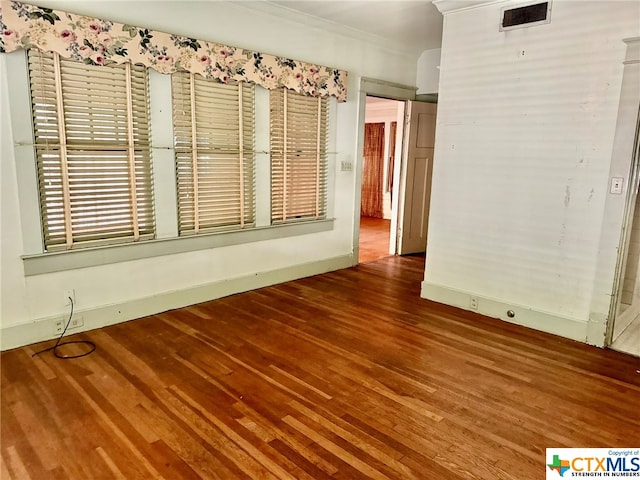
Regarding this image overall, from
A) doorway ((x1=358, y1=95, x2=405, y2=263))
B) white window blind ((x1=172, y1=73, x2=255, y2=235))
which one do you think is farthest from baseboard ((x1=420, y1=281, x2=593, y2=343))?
doorway ((x1=358, y1=95, x2=405, y2=263))

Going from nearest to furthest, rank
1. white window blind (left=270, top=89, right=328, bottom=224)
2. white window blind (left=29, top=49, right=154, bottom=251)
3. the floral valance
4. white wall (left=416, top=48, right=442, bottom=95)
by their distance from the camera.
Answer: the floral valance < white window blind (left=29, top=49, right=154, bottom=251) < white window blind (left=270, top=89, right=328, bottom=224) < white wall (left=416, top=48, right=442, bottom=95)

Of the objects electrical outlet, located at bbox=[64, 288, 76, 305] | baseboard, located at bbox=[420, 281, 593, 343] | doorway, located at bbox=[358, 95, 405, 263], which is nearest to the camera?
electrical outlet, located at bbox=[64, 288, 76, 305]

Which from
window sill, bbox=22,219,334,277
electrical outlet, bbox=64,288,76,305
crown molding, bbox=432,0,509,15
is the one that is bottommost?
electrical outlet, bbox=64,288,76,305

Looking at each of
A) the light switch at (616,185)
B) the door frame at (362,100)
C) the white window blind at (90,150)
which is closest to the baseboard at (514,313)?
the light switch at (616,185)

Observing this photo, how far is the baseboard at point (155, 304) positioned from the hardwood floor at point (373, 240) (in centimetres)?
97

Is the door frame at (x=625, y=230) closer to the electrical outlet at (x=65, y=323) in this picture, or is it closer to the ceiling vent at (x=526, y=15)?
the ceiling vent at (x=526, y=15)

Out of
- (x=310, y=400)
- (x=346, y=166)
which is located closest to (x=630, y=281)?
(x=346, y=166)

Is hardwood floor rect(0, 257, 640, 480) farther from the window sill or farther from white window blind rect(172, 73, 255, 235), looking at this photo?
white window blind rect(172, 73, 255, 235)

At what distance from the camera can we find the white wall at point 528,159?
3035 mm

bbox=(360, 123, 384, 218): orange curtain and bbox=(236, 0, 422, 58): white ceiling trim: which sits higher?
bbox=(236, 0, 422, 58): white ceiling trim

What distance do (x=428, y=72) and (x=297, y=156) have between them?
7.49 feet

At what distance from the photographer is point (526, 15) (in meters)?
3.28

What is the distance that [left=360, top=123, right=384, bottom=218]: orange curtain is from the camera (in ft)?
30.0

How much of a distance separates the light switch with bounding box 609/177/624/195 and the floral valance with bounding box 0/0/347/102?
274 cm
